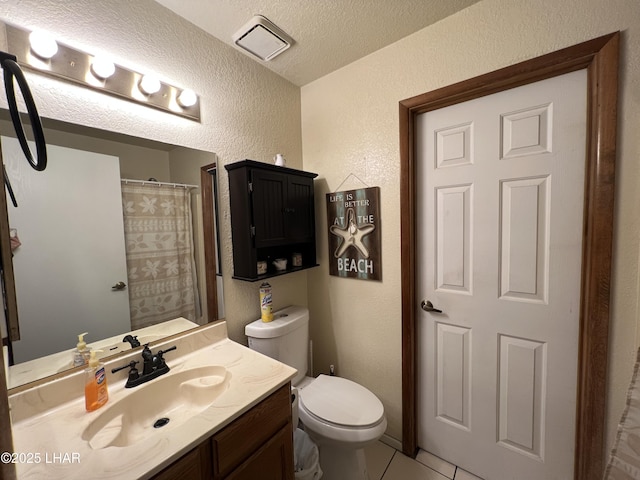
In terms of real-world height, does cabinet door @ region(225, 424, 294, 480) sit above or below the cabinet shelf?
below

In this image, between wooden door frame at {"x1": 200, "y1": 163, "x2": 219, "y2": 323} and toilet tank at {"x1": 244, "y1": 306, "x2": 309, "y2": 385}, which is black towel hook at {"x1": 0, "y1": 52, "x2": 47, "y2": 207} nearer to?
wooden door frame at {"x1": 200, "y1": 163, "x2": 219, "y2": 323}

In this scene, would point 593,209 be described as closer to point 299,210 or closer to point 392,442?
point 299,210

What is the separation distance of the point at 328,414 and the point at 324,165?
1431mm

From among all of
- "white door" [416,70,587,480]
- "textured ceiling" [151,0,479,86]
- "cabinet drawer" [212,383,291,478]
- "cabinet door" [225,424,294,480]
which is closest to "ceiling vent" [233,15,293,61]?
"textured ceiling" [151,0,479,86]

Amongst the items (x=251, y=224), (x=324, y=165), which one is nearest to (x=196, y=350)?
(x=251, y=224)

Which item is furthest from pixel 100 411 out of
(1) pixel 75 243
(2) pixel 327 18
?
(2) pixel 327 18

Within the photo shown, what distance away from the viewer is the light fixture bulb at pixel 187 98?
123 centimetres

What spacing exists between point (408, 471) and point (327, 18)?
2382mm

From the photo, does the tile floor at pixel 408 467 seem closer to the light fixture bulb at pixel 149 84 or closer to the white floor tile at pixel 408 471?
the white floor tile at pixel 408 471

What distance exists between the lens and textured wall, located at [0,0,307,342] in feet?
3.09

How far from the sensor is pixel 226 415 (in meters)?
0.82

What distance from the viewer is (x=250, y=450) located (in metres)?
0.89

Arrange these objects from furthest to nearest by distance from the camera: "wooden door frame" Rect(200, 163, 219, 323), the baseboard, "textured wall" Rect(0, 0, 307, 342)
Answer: the baseboard < "wooden door frame" Rect(200, 163, 219, 323) < "textured wall" Rect(0, 0, 307, 342)

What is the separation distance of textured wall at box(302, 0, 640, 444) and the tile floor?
130 mm
